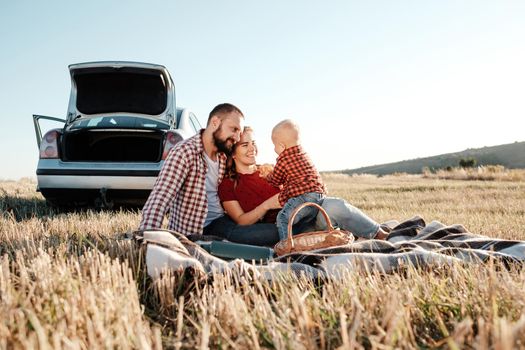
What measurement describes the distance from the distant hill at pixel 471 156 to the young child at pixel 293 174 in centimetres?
6157

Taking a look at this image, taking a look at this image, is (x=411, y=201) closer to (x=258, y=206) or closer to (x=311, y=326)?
(x=258, y=206)

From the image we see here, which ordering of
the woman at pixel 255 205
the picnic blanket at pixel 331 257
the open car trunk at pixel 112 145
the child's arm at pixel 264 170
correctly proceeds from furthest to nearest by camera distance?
the open car trunk at pixel 112 145 < the child's arm at pixel 264 170 < the woman at pixel 255 205 < the picnic blanket at pixel 331 257

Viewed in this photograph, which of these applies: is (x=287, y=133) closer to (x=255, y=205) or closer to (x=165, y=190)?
(x=255, y=205)

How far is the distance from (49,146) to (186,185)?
275 cm

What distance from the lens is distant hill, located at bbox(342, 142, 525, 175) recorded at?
63906mm

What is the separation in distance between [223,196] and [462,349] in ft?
11.5

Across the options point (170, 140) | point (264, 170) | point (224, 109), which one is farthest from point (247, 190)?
point (170, 140)

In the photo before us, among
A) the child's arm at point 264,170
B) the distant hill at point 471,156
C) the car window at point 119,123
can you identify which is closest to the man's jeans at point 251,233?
the child's arm at point 264,170

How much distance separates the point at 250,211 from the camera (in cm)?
471

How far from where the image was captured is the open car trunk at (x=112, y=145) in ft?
21.0

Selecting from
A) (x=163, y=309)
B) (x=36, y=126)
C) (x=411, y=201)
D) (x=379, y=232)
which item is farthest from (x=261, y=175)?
(x=411, y=201)

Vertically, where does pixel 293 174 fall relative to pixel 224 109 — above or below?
below

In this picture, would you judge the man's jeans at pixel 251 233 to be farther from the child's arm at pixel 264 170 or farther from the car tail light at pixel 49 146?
the car tail light at pixel 49 146

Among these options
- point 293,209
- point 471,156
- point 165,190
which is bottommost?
point 293,209
